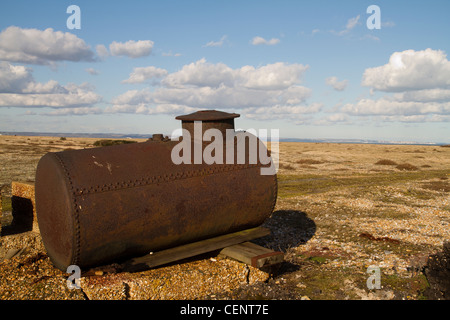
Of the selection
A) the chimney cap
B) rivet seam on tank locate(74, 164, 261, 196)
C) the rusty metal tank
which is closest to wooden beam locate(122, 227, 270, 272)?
the rusty metal tank

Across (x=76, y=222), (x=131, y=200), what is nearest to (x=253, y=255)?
(x=131, y=200)

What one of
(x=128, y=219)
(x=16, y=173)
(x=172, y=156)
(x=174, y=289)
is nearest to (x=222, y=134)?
(x=172, y=156)

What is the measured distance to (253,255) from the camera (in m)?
6.35

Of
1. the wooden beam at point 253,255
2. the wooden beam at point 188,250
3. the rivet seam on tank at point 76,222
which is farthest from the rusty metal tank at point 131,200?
the wooden beam at point 253,255

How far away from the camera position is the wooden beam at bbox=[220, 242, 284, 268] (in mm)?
6210

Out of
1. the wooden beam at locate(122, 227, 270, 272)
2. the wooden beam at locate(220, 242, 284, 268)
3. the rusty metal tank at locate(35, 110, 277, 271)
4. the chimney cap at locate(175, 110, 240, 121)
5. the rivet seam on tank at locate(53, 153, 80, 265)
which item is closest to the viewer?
the rivet seam on tank at locate(53, 153, 80, 265)

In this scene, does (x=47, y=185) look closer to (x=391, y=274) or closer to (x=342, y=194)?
(x=391, y=274)

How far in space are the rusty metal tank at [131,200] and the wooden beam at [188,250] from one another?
0.39 feet

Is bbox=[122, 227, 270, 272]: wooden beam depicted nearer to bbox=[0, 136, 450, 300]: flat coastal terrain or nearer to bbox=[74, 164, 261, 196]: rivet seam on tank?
bbox=[0, 136, 450, 300]: flat coastal terrain

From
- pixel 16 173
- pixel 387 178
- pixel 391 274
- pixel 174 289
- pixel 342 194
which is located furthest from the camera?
pixel 387 178

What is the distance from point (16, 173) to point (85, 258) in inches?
717

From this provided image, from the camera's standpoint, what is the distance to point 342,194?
16.0m

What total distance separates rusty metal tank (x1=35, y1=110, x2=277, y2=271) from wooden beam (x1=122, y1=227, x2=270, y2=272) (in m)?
0.12

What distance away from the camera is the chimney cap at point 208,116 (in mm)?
6922
